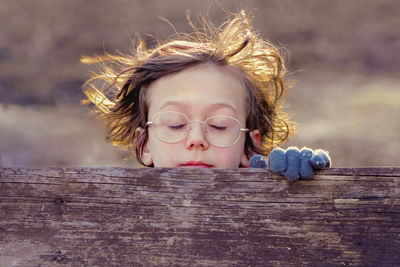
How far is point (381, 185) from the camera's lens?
5.57 feet

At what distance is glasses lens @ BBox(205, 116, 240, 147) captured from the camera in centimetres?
288

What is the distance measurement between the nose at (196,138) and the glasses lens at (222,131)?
0.05m

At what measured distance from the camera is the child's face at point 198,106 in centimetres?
284

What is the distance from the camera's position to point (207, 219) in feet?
5.62

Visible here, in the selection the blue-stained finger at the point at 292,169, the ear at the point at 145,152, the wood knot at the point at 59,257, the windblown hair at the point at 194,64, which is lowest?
the wood knot at the point at 59,257

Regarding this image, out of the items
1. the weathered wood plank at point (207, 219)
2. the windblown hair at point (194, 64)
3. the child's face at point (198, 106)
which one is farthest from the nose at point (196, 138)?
the weathered wood plank at point (207, 219)

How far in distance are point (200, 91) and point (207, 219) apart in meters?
1.39

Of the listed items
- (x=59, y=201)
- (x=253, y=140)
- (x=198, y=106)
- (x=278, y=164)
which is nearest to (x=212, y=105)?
(x=198, y=106)

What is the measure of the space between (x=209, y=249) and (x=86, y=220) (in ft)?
1.53

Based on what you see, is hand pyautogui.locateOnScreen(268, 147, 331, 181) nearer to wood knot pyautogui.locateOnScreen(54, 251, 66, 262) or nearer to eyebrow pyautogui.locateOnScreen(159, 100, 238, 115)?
wood knot pyautogui.locateOnScreen(54, 251, 66, 262)

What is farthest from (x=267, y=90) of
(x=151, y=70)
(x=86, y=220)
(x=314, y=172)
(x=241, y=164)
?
(x=86, y=220)

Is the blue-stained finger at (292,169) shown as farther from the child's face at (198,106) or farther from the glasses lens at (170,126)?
the glasses lens at (170,126)

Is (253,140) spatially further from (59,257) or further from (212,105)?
(59,257)

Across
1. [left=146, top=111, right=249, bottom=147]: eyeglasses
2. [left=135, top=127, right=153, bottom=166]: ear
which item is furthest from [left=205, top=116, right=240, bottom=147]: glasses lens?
[left=135, top=127, right=153, bottom=166]: ear
